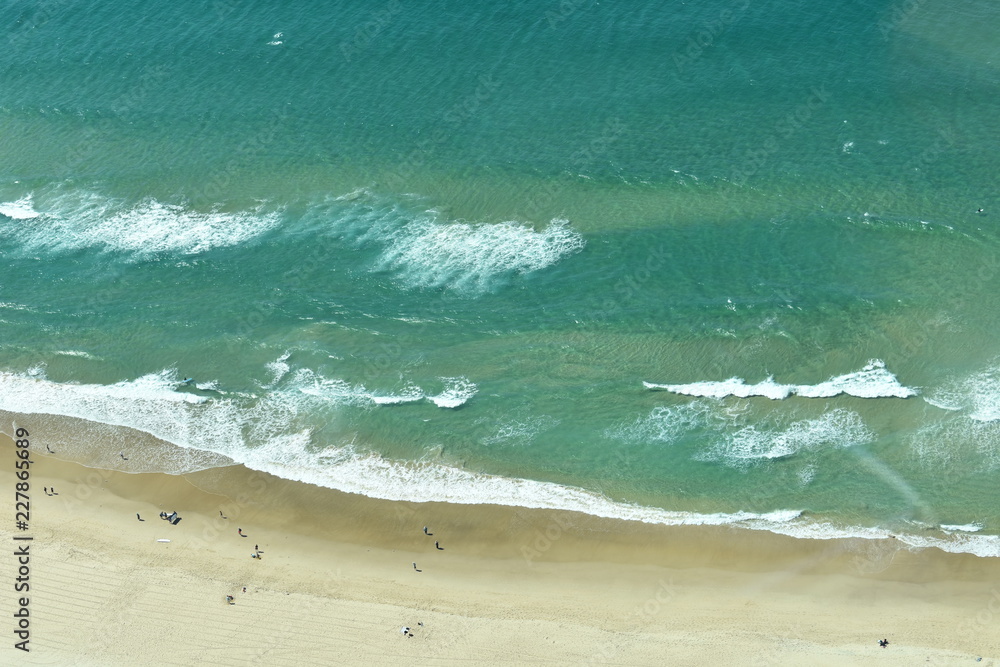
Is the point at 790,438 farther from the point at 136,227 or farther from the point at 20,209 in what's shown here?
the point at 20,209

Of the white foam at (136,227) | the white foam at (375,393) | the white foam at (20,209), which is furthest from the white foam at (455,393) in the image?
the white foam at (20,209)

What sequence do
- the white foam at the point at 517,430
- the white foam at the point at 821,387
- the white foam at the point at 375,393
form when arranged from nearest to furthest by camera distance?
1. the white foam at the point at 517,430
2. the white foam at the point at 821,387
3. the white foam at the point at 375,393

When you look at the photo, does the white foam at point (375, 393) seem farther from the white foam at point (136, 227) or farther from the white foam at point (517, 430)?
the white foam at point (136, 227)

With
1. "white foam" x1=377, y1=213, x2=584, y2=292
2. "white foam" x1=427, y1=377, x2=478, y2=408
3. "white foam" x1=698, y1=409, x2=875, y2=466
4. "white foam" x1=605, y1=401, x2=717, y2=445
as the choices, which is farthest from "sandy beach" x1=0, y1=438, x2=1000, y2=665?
"white foam" x1=377, y1=213, x2=584, y2=292

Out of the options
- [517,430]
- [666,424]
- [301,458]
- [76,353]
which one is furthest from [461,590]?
[76,353]

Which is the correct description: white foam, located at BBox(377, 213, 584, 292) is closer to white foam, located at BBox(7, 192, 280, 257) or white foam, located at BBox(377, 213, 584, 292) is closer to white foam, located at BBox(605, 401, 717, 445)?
white foam, located at BBox(7, 192, 280, 257)
